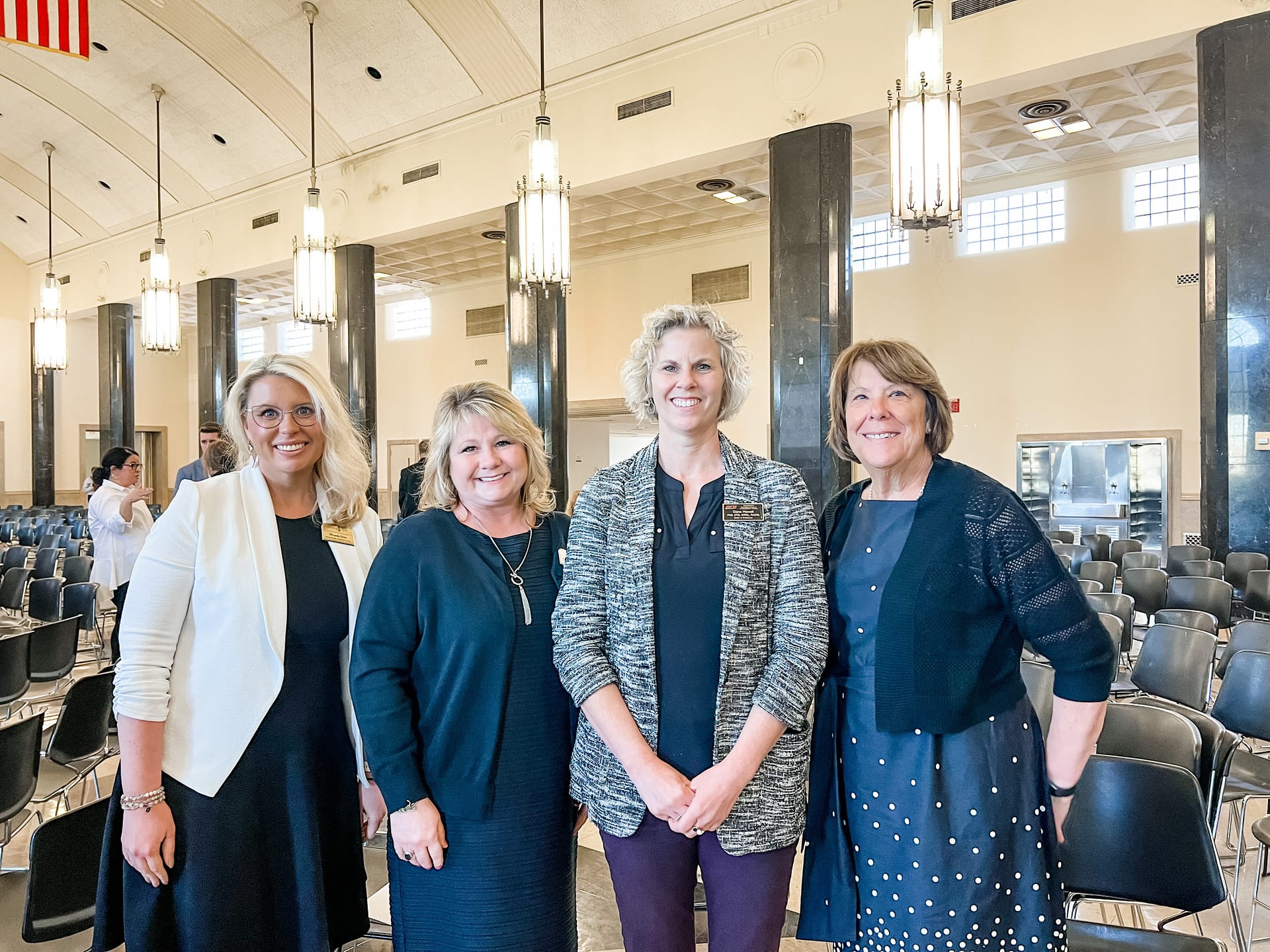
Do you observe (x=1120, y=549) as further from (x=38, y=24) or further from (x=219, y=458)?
(x=38, y=24)

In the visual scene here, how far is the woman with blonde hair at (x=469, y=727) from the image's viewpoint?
1796 millimetres

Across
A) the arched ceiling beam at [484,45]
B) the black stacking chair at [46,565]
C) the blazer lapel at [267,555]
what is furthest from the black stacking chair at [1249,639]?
the black stacking chair at [46,565]

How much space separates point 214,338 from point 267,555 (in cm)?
1371

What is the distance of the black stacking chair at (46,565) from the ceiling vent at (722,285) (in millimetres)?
9401

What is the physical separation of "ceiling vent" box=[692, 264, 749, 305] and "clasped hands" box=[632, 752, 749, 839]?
1255cm

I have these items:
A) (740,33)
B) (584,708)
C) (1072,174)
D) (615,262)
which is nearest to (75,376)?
(615,262)

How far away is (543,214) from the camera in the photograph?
24.7ft

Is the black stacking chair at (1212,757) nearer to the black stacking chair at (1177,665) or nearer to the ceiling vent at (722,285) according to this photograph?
the black stacking chair at (1177,665)

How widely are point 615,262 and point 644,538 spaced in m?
14.0

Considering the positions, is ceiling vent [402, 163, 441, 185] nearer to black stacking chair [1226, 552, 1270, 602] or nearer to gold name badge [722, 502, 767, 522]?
black stacking chair [1226, 552, 1270, 602]

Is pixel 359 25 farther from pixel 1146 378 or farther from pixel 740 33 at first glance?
pixel 1146 378

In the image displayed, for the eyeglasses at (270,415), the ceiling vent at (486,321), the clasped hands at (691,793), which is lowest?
the clasped hands at (691,793)

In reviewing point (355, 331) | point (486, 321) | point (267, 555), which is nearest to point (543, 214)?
point (355, 331)

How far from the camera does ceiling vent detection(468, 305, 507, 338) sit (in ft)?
54.9
